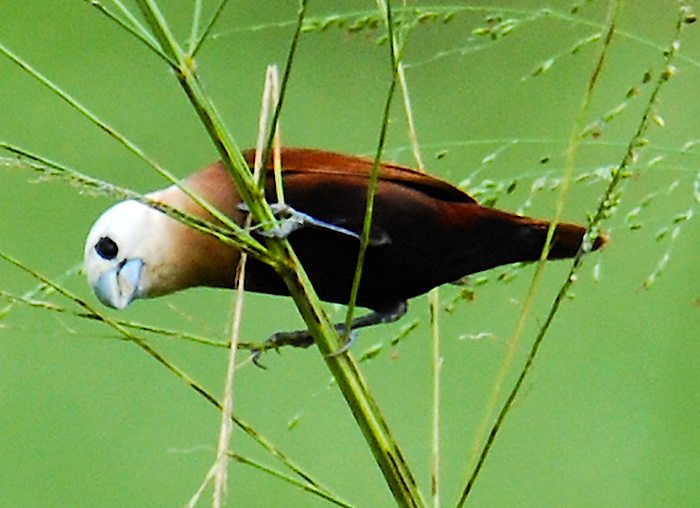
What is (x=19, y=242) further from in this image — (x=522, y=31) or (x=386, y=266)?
(x=386, y=266)

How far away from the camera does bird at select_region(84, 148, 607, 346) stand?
26.2 inches

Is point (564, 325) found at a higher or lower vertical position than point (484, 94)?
lower

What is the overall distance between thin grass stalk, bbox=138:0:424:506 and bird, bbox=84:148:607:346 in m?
0.16

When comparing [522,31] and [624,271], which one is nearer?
[624,271]

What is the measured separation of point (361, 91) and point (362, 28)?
155 cm

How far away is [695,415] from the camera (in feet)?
5.41

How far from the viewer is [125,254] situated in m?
0.65

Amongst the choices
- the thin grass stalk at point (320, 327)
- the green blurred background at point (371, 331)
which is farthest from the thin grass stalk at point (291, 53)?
the green blurred background at point (371, 331)

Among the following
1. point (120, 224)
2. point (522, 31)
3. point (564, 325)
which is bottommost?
point (120, 224)

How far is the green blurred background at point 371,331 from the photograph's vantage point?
1.62 meters

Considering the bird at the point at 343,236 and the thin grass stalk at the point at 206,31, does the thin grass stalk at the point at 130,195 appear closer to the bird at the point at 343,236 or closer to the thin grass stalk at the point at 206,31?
the thin grass stalk at the point at 206,31

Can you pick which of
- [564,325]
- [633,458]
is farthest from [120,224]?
[564,325]

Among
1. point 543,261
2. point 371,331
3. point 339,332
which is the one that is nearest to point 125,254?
point 339,332

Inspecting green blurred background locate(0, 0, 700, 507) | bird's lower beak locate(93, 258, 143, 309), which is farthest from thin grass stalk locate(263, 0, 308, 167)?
green blurred background locate(0, 0, 700, 507)
